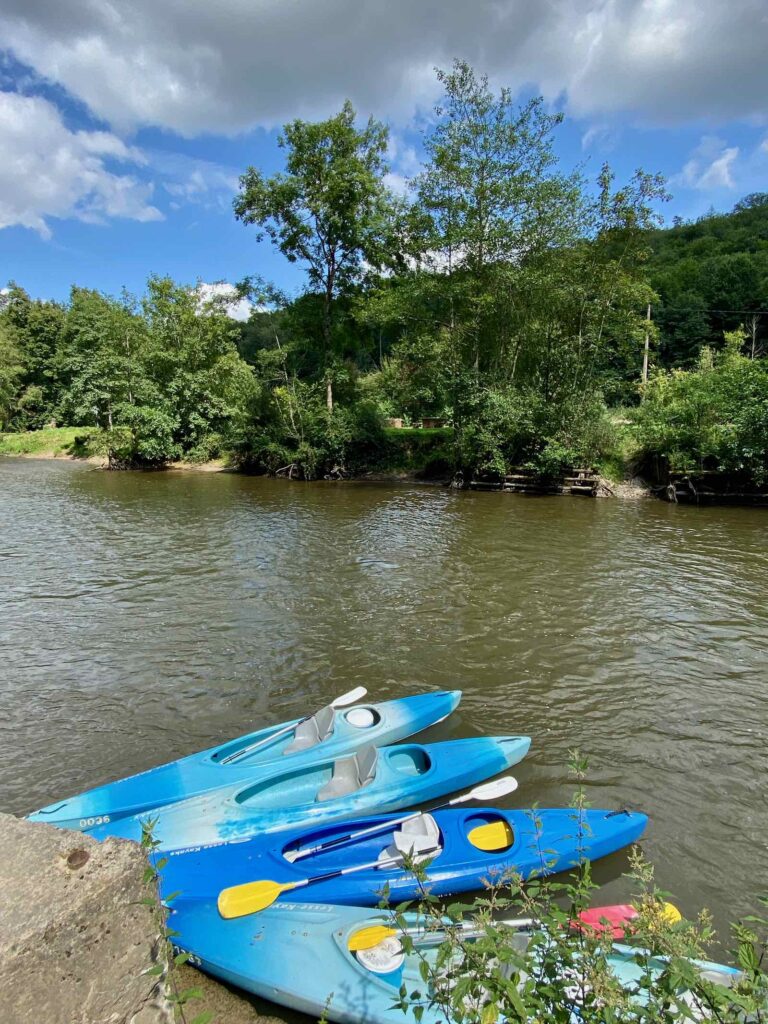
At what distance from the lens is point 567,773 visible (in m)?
5.07

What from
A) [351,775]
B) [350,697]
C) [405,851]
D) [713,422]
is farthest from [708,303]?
[405,851]

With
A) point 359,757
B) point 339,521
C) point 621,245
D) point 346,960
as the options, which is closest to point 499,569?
point 339,521

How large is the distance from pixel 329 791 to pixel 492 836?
4.12 ft

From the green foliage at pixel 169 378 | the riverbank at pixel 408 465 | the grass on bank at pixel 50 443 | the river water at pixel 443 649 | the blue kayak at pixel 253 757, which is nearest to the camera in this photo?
the blue kayak at pixel 253 757

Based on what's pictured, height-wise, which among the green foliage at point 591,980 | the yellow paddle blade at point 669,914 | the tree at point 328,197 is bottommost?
the yellow paddle blade at point 669,914

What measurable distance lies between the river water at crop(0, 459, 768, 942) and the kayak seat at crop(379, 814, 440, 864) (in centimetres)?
125

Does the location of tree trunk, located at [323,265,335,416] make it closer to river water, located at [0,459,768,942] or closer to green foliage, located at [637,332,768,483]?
river water, located at [0,459,768,942]

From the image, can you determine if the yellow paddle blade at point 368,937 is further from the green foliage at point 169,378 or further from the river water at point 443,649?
the green foliage at point 169,378

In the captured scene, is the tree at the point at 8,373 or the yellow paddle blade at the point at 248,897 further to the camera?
the tree at the point at 8,373

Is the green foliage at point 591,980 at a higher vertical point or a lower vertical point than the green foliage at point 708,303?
lower

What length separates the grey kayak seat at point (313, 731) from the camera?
15.9ft

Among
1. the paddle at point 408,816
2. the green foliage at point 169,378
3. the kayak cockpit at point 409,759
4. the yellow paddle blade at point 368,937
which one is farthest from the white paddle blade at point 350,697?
the green foliage at point 169,378

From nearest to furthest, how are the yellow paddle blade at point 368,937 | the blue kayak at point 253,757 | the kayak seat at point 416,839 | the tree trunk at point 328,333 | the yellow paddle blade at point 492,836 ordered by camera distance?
the yellow paddle blade at point 368,937 < the kayak seat at point 416,839 < the yellow paddle blade at point 492,836 < the blue kayak at point 253,757 < the tree trunk at point 328,333

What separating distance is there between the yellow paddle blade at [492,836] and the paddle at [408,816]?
38 cm
